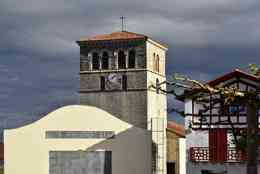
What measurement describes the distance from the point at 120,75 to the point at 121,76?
0.13 metres

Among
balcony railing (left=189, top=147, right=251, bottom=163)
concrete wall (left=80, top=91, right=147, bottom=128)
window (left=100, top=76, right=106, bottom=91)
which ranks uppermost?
window (left=100, top=76, right=106, bottom=91)

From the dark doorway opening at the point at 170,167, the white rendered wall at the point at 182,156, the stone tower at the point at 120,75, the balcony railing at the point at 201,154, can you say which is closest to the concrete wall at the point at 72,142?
the stone tower at the point at 120,75

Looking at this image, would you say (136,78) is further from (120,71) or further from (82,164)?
(82,164)

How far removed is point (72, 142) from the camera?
4825 cm

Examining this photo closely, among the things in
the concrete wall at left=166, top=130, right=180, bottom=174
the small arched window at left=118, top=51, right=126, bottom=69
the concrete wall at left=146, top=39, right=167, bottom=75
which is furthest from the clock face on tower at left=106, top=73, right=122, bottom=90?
the concrete wall at left=166, top=130, right=180, bottom=174

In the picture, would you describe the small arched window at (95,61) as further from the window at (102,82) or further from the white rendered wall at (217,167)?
the white rendered wall at (217,167)

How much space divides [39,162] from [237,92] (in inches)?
1725

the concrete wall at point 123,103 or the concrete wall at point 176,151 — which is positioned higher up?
the concrete wall at point 123,103

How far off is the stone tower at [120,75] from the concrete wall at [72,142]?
186 inches

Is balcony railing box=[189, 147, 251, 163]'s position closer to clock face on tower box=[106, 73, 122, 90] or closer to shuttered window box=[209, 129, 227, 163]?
shuttered window box=[209, 129, 227, 163]

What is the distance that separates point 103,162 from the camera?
158 ft

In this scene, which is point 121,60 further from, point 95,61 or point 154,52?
point 154,52

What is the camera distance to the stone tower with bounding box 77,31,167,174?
2094 inches

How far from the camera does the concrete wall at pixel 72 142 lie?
157ft
